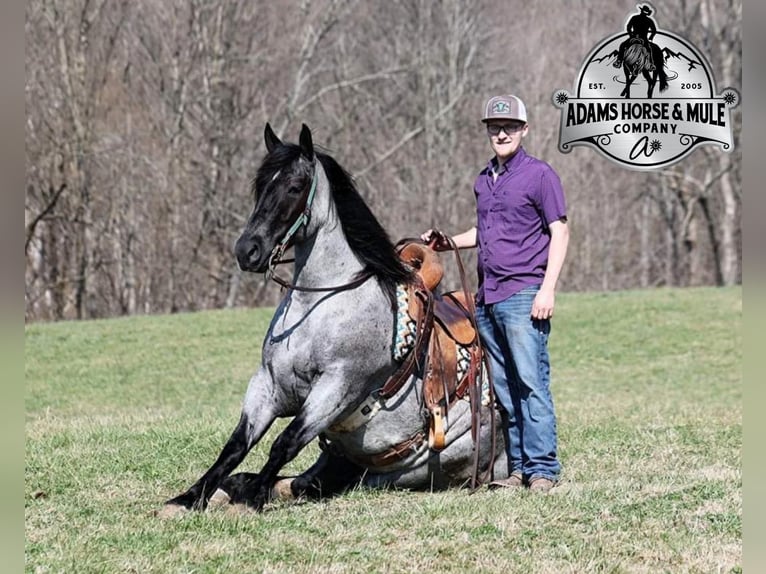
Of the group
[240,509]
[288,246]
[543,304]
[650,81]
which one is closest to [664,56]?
[650,81]

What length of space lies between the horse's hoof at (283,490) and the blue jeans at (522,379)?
1.33m

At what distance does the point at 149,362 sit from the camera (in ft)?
59.4

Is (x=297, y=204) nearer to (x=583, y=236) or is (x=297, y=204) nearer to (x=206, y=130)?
(x=206, y=130)

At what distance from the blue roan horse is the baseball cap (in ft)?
3.09

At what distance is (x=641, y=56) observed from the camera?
1210 centimetres

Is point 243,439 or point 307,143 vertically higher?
point 307,143

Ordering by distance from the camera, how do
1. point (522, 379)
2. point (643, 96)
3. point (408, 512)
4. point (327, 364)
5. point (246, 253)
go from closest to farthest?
point (246, 253) < point (408, 512) < point (327, 364) < point (522, 379) < point (643, 96)

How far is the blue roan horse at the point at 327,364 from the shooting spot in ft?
17.3

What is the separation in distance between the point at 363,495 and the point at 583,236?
29.1 m

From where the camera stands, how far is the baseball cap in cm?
596

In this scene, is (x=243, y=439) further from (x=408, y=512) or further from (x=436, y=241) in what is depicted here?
(x=436, y=241)

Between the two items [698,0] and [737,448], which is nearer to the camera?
[737,448]

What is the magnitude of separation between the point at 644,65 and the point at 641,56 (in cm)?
89
